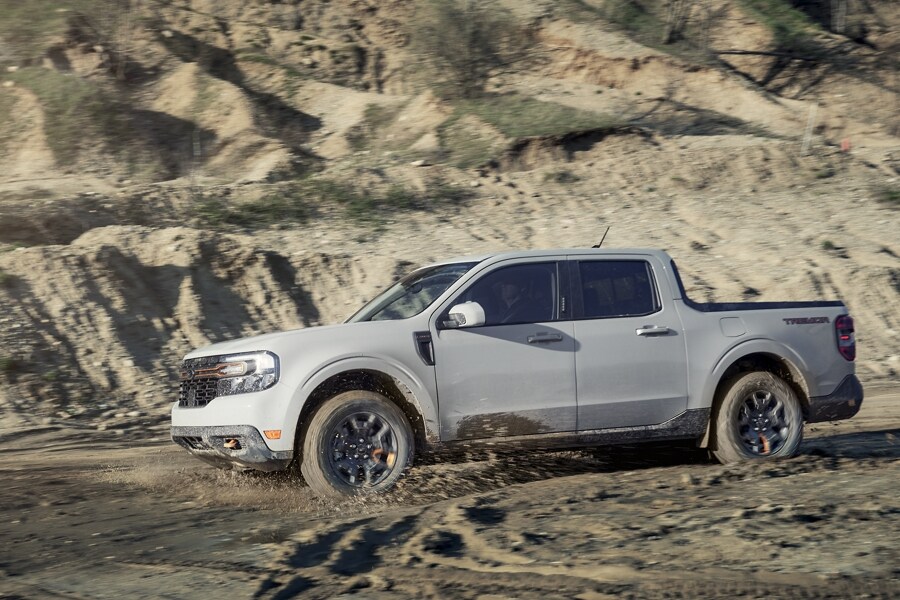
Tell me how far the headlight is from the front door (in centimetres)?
112

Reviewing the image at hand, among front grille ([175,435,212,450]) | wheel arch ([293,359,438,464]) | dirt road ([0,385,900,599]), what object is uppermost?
wheel arch ([293,359,438,464])

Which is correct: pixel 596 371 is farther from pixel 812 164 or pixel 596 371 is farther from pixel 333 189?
pixel 812 164

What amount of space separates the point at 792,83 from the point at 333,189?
15174mm

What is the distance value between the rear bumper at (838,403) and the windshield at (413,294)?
288cm

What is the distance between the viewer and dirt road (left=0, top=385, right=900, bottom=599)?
4961 mm

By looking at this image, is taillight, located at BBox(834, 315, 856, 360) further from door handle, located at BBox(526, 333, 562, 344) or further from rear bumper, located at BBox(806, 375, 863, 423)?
door handle, located at BBox(526, 333, 562, 344)

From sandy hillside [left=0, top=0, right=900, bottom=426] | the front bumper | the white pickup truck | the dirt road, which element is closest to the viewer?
the dirt road

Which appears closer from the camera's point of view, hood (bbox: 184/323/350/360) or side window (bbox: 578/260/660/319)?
hood (bbox: 184/323/350/360)

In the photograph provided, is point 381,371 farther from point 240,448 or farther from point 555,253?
point 555,253

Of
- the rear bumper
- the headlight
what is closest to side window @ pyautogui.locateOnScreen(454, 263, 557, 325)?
the headlight

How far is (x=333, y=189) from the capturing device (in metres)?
20.5

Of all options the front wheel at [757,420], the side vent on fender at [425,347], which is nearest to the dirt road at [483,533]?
the front wheel at [757,420]

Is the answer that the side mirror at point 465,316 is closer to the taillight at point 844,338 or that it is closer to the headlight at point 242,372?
the headlight at point 242,372

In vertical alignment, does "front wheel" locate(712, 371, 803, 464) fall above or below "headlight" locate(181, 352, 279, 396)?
below
